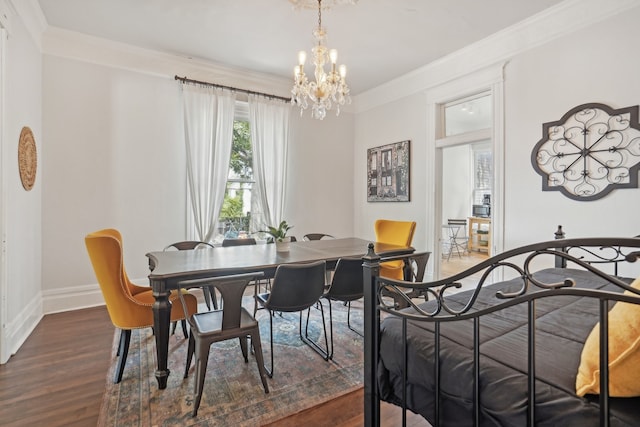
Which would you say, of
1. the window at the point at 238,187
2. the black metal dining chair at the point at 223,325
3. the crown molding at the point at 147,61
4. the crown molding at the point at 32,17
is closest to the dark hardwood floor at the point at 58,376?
the black metal dining chair at the point at 223,325

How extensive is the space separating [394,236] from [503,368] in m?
2.87

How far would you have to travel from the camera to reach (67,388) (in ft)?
6.86

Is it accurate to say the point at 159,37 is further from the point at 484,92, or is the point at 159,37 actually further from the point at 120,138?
the point at 484,92

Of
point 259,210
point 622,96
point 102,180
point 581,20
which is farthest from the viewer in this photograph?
point 259,210

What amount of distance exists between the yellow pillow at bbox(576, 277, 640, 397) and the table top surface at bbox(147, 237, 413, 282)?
186 cm

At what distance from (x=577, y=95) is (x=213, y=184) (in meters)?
4.17

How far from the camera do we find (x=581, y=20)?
2.97 m

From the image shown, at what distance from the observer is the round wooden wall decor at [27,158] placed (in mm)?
2852

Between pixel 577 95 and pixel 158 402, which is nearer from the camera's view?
pixel 158 402

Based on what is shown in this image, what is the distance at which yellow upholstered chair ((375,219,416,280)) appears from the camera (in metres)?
3.50

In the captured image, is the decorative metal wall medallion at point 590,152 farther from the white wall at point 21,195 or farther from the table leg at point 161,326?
the white wall at point 21,195

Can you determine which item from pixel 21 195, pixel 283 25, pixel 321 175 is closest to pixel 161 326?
pixel 21 195

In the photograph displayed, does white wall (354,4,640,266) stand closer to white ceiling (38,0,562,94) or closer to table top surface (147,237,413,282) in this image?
white ceiling (38,0,562,94)

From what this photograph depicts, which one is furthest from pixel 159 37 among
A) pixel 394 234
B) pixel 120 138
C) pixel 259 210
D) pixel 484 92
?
pixel 484 92
